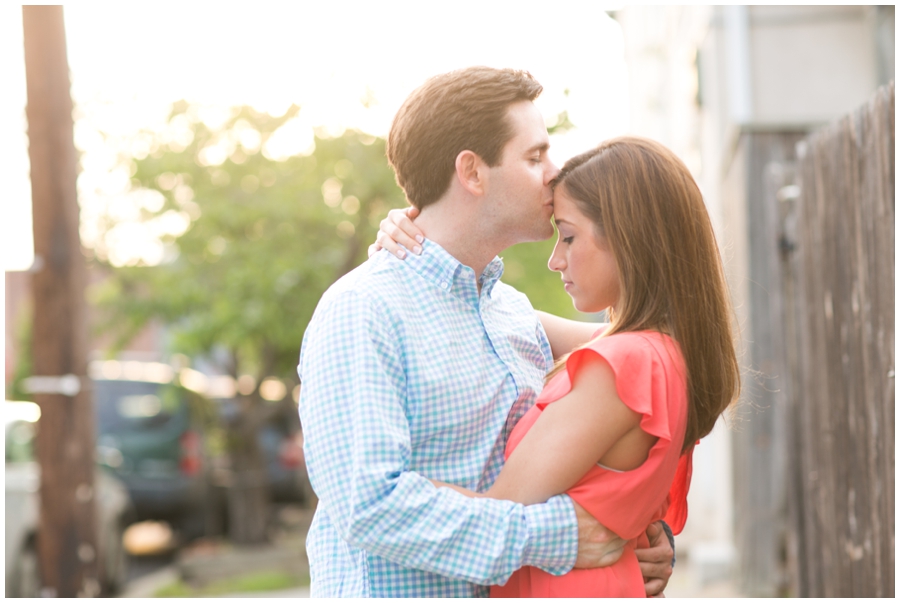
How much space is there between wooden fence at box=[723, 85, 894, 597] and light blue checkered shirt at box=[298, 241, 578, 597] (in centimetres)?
71

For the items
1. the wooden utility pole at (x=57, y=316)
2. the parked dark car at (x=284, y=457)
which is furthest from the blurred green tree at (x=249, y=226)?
the wooden utility pole at (x=57, y=316)

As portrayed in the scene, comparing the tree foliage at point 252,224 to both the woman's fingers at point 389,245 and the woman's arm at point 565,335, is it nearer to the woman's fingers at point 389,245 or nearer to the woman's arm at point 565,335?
the woman's arm at point 565,335

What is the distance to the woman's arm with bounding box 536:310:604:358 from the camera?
273cm

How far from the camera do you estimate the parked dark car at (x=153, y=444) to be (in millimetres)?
8570

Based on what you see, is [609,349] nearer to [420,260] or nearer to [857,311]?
[420,260]

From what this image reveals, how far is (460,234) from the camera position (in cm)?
235

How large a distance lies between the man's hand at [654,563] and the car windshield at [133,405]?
23.8 ft

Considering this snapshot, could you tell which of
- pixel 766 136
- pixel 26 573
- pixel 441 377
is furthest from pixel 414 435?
pixel 26 573

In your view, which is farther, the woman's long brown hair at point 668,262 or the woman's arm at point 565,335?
the woman's arm at point 565,335

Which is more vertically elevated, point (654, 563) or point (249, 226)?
point (249, 226)

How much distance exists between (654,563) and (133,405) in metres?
7.38

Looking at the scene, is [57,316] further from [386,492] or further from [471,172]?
[386,492]

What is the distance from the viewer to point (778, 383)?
6000 mm

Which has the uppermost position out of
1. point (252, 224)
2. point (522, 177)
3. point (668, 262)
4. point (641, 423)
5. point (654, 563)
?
point (522, 177)
